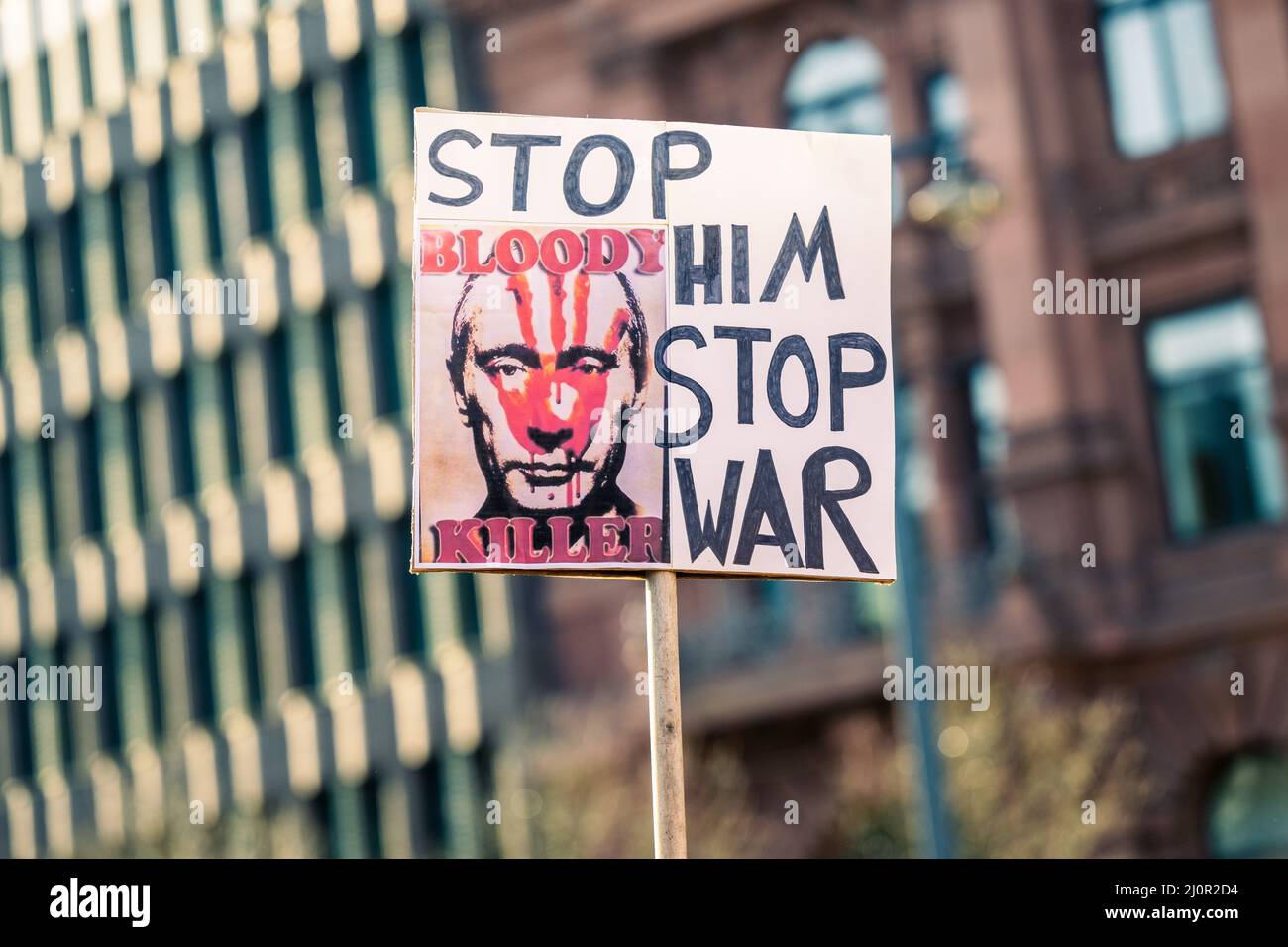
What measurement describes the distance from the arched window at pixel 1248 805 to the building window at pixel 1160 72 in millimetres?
6946

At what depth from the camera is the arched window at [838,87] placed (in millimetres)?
30859

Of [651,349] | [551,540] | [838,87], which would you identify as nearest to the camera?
[551,540]

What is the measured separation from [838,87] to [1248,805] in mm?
10213

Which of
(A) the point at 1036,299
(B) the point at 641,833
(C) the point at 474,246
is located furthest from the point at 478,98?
(C) the point at 474,246

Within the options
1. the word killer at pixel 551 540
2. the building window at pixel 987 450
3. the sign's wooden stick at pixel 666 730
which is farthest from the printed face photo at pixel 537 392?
the building window at pixel 987 450

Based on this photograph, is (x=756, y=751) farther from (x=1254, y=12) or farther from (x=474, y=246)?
(x=474, y=246)

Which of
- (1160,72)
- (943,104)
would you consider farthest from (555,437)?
(943,104)

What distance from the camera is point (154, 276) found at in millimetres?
41938

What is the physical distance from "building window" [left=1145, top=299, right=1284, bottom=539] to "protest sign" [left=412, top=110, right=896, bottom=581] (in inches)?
869

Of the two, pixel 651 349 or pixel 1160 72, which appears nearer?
pixel 651 349

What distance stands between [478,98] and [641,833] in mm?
12247

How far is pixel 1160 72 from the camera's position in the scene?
1115 inches

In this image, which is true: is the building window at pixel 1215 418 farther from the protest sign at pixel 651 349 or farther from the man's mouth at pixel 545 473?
the man's mouth at pixel 545 473

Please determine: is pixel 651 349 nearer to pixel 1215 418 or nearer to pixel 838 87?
pixel 1215 418
